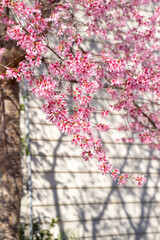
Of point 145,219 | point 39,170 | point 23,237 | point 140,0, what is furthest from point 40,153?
point 140,0

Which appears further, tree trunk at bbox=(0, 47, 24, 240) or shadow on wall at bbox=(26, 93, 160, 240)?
shadow on wall at bbox=(26, 93, 160, 240)

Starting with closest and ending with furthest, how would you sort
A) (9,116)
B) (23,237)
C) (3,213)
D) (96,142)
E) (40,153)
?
(96,142) → (3,213) → (9,116) → (23,237) → (40,153)

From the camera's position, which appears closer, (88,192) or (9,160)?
(9,160)

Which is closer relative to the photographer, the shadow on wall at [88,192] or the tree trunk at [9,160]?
the tree trunk at [9,160]

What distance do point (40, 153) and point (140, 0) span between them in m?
2.88

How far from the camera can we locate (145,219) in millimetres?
6430

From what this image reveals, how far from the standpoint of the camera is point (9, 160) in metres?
3.93

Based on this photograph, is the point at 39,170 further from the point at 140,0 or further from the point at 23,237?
the point at 140,0

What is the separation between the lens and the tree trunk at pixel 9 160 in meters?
3.76

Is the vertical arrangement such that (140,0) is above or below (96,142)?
above

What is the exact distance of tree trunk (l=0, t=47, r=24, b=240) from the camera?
376 centimetres

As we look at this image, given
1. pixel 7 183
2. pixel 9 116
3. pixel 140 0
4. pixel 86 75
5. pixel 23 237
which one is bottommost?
pixel 23 237

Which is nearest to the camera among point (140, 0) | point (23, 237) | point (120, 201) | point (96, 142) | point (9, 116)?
point (96, 142)

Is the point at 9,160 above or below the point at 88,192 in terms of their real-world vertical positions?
above
